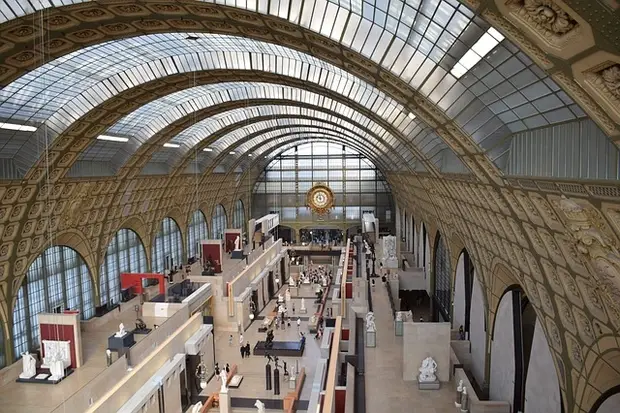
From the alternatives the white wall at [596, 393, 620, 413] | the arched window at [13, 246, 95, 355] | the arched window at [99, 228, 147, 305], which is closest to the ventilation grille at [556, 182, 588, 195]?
the white wall at [596, 393, 620, 413]

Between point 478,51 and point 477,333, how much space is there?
61.6 ft

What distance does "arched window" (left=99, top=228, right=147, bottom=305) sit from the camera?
132 ft

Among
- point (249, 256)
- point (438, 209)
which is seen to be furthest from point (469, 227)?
point (249, 256)

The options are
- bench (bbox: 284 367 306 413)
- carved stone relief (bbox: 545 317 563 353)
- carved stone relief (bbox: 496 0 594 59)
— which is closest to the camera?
carved stone relief (bbox: 496 0 594 59)

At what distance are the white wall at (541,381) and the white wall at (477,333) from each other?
5.74m

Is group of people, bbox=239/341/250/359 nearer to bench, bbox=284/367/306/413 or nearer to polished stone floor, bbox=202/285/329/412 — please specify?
polished stone floor, bbox=202/285/329/412

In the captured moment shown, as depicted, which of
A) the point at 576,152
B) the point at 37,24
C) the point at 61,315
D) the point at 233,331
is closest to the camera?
the point at 576,152

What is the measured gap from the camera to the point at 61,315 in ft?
72.2

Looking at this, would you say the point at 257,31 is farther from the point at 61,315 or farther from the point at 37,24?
the point at 61,315

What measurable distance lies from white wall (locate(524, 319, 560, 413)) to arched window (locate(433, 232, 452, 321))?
612 inches

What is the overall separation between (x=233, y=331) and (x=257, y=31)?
2366 cm

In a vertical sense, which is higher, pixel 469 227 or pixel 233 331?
pixel 469 227

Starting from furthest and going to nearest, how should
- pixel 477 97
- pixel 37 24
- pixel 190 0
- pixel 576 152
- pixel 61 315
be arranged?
pixel 61 315
pixel 37 24
pixel 190 0
pixel 477 97
pixel 576 152

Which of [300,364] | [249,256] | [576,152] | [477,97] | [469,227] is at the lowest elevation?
[300,364]
